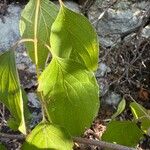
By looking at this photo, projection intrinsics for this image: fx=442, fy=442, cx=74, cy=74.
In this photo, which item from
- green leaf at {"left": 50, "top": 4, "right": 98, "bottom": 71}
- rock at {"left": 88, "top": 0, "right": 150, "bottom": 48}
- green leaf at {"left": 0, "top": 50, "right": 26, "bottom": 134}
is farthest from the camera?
rock at {"left": 88, "top": 0, "right": 150, "bottom": 48}

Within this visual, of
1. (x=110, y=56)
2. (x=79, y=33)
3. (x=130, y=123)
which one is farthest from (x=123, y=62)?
(x=79, y=33)

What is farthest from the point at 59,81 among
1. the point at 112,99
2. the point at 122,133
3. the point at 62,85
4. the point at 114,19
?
the point at 114,19

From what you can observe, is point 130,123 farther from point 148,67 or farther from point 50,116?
point 148,67

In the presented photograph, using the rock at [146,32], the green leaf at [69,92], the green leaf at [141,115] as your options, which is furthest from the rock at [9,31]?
the green leaf at [69,92]

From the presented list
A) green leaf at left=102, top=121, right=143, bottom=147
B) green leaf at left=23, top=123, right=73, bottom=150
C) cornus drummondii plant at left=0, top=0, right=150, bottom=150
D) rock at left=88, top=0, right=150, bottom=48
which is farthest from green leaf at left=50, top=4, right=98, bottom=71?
rock at left=88, top=0, right=150, bottom=48

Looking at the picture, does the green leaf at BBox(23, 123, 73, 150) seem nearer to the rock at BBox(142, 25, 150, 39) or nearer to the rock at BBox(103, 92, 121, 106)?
the rock at BBox(103, 92, 121, 106)
